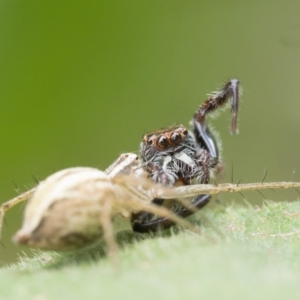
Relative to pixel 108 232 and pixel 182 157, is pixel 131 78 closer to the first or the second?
pixel 182 157

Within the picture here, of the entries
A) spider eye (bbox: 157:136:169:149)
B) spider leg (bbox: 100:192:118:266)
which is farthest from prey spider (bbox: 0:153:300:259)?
spider eye (bbox: 157:136:169:149)


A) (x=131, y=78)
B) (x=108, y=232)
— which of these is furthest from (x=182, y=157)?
(x=131, y=78)

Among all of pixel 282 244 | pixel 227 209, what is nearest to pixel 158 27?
pixel 227 209

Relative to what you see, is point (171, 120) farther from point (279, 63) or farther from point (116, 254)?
point (116, 254)

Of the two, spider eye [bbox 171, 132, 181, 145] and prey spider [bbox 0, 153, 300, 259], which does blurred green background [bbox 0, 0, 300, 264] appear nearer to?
spider eye [bbox 171, 132, 181, 145]

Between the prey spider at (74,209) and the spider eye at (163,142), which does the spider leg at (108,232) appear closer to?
the prey spider at (74,209)

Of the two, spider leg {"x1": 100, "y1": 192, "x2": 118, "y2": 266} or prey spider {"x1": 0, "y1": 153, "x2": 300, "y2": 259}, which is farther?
prey spider {"x1": 0, "y1": 153, "x2": 300, "y2": 259}
